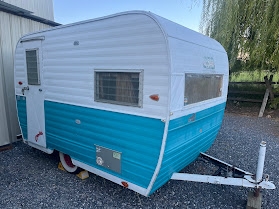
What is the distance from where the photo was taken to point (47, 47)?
3.54 m

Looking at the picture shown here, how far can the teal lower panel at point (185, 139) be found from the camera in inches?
97.3

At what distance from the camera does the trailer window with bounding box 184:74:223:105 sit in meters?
2.65

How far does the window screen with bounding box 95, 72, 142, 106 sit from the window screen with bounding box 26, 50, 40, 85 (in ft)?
5.20

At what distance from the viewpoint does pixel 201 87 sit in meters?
3.02

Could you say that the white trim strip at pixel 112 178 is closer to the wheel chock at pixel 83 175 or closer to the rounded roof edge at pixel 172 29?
the wheel chock at pixel 83 175

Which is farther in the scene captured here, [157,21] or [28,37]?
[28,37]

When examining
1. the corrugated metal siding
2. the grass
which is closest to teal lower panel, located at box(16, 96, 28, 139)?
the corrugated metal siding

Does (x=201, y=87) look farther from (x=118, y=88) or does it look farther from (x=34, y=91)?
(x=34, y=91)

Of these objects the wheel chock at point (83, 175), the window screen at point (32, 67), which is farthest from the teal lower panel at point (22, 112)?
the wheel chock at point (83, 175)

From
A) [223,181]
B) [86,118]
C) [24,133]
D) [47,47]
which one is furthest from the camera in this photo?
[24,133]

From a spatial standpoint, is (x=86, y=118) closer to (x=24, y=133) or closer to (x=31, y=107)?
(x=31, y=107)

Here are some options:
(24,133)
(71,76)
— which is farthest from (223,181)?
(24,133)

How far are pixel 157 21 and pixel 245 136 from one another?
5.15 meters

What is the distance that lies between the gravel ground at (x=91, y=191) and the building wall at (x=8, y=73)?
0.67 metres
